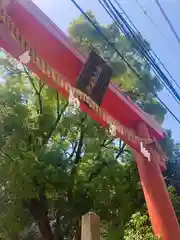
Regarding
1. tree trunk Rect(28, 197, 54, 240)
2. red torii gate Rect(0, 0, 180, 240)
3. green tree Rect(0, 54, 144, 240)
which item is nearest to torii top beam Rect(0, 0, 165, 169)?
red torii gate Rect(0, 0, 180, 240)

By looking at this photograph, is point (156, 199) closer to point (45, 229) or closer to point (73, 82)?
point (73, 82)

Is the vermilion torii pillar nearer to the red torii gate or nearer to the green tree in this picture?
the red torii gate

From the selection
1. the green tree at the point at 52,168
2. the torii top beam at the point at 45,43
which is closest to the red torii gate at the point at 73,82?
the torii top beam at the point at 45,43

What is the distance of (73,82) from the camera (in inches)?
193

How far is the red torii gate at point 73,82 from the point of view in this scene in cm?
420

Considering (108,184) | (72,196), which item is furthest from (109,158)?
(72,196)

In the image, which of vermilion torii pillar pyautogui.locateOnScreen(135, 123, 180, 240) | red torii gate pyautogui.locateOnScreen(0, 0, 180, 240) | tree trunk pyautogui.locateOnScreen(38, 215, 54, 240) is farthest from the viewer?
tree trunk pyautogui.locateOnScreen(38, 215, 54, 240)

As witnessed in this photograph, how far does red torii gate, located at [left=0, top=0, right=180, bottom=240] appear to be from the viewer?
4195 mm

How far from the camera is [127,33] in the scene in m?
4.43

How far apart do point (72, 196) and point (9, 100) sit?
323 centimetres

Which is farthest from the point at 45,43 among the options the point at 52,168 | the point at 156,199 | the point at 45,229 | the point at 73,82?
the point at 45,229

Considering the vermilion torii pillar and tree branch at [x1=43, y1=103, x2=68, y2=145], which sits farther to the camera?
tree branch at [x1=43, y1=103, x2=68, y2=145]

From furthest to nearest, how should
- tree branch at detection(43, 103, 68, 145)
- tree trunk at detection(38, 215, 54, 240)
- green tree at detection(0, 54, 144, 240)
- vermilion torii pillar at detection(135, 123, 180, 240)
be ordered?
tree branch at detection(43, 103, 68, 145) < tree trunk at detection(38, 215, 54, 240) < green tree at detection(0, 54, 144, 240) < vermilion torii pillar at detection(135, 123, 180, 240)

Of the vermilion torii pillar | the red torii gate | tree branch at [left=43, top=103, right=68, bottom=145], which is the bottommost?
the vermilion torii pillar
